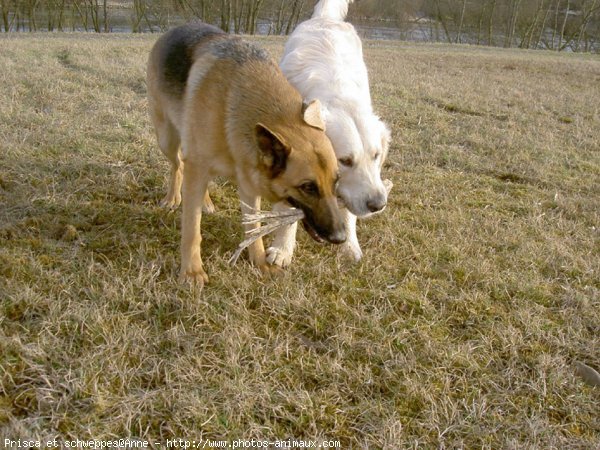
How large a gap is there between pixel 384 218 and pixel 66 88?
588 centimetres

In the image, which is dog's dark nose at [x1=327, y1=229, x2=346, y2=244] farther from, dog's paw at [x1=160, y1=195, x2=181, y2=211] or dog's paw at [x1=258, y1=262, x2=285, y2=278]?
dog's paw at [x1=160, y1=195, x2=181, y2=211]

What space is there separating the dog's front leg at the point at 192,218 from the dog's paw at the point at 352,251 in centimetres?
112

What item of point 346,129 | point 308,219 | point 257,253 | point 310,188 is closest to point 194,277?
point 257,253

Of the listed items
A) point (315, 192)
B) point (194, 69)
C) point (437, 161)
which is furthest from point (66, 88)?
point (315, 192)

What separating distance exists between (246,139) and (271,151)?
0.97 ft

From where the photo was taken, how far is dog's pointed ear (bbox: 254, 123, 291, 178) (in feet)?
9.40

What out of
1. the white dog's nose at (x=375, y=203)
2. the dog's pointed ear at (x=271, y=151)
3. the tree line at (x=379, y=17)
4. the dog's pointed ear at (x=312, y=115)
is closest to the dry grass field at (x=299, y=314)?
the white dog's nose at (x=375, y=203)

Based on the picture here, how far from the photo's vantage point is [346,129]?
3.78 m

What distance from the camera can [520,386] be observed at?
2699mm

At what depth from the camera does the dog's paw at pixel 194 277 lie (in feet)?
10.9

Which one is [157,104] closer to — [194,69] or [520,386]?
[194,69]

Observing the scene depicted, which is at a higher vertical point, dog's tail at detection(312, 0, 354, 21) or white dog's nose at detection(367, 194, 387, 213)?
dog's tail at detection(312, 0, 354, 21)

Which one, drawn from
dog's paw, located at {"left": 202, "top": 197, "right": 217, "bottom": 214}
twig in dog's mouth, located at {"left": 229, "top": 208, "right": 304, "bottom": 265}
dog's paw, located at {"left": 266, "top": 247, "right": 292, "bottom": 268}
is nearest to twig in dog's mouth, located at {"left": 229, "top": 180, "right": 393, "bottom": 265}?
twig in dog's mouth, located at {"left": 229, "top": 208, "right": 304, "bottom": 265}

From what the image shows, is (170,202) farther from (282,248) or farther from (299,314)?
(299,314)
